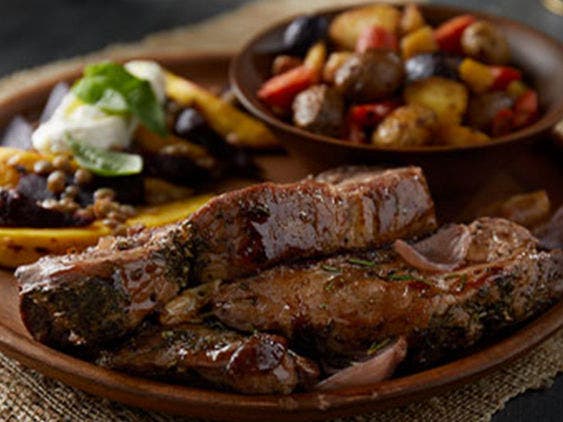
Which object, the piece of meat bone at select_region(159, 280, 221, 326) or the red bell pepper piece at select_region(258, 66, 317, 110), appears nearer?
the piece of meat bone at select_region(159, 280, 221, 326)

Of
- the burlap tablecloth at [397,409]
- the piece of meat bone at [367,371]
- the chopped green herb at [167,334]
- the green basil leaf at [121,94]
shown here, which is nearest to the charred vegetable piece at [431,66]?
the green basil leaf at [121,94]

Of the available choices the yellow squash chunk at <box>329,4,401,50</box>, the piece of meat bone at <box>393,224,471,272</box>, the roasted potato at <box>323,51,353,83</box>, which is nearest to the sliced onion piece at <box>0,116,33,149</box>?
the roasted potato at <box>323,51,353,83</box>

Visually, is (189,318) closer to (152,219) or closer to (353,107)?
(152,219)

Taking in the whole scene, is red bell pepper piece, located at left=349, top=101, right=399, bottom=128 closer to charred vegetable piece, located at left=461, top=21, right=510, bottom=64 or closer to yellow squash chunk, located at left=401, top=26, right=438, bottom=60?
yellow squash chunk, located at left=401, top=26, right=438, bottom=60

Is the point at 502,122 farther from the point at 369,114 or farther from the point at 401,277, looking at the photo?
the point at 401,277

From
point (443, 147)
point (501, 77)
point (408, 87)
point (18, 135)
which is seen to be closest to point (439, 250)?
point (443, 147)

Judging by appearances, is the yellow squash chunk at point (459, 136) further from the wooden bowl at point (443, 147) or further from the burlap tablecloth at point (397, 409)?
the burlap tablecloth at point (397, 409)
